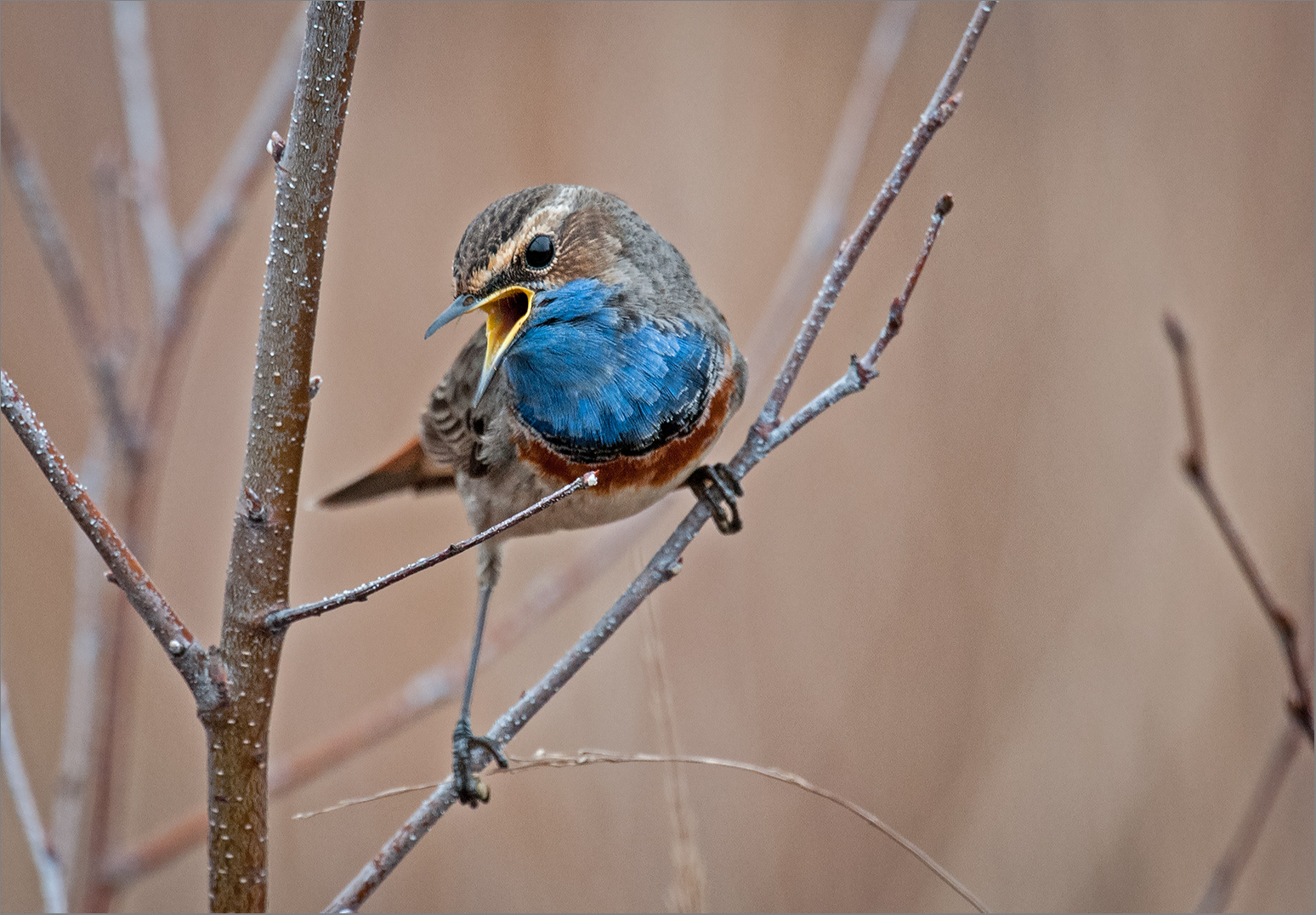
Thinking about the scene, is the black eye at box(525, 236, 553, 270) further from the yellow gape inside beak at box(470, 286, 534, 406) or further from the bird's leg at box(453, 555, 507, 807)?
the bird's leg at box(453, 555, 507, 807)

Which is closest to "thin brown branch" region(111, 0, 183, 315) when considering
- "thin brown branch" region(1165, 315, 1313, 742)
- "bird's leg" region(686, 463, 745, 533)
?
"bird's leg" region(686, 463, 745, 533)

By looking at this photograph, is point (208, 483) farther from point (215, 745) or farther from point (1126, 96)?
point (1126, 96)

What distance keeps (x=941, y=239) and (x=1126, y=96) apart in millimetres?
869

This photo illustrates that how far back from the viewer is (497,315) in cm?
241

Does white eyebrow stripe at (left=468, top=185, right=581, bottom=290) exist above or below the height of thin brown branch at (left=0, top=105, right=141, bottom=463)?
above

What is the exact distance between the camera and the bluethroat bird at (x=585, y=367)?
2262mm

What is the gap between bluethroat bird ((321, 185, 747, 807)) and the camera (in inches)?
89.0

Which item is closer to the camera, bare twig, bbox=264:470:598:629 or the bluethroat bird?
bare twig, bbox=264:470:598:629

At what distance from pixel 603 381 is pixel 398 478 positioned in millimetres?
1099

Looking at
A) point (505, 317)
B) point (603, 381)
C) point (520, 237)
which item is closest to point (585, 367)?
point (603, 381)

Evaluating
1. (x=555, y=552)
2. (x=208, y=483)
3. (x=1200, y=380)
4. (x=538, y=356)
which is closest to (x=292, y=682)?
(x=208, y=483)

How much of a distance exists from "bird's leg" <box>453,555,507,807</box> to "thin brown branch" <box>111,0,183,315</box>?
105cm

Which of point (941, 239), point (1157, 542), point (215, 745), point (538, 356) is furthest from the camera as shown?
point (941, 239)

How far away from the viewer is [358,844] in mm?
4254
